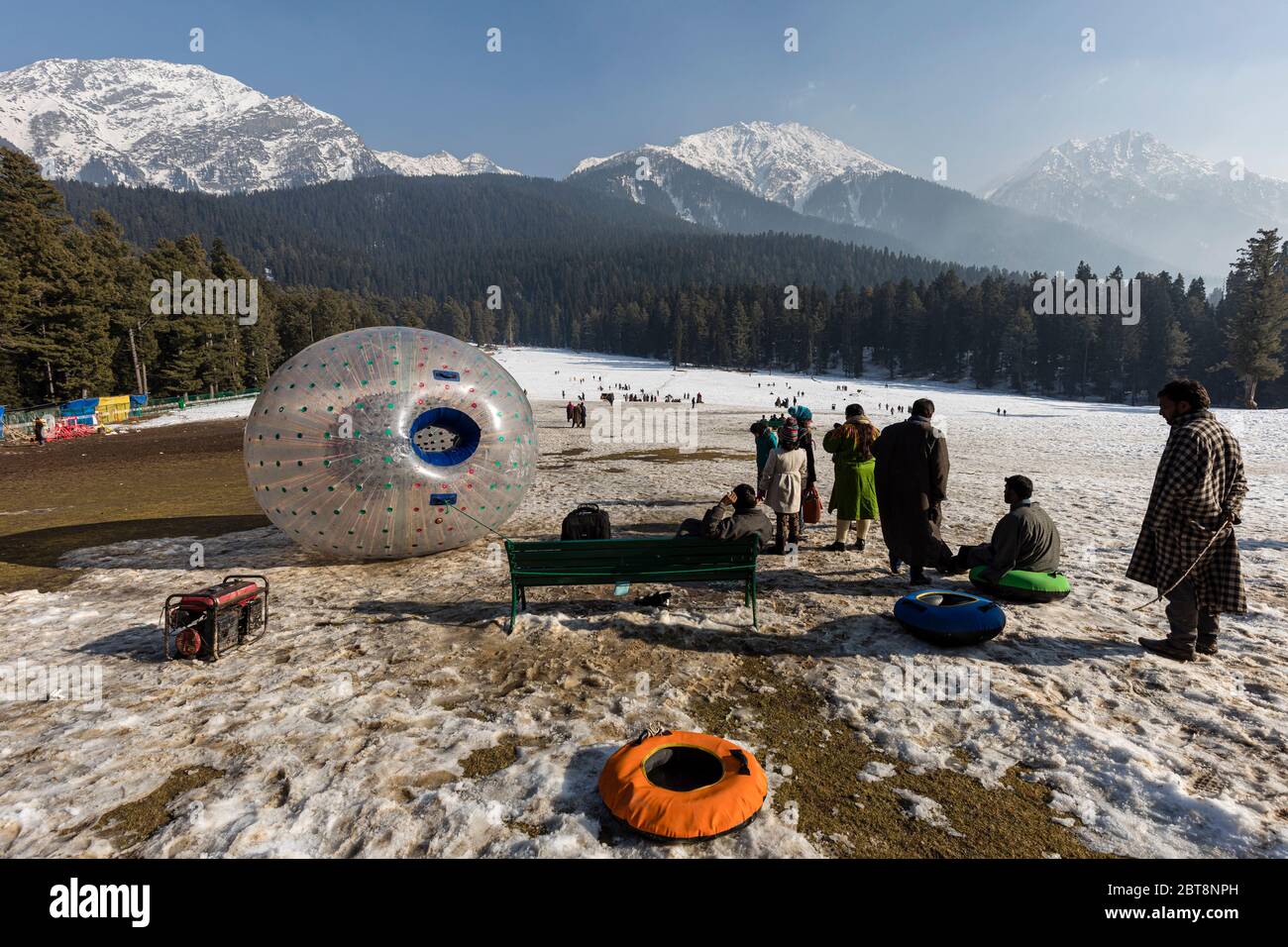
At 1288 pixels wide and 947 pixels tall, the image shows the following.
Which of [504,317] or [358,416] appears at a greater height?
[504,317]

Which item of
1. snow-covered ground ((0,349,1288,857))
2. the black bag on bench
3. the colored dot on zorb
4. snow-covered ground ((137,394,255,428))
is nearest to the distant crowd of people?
snow-covered ground ((0,349,1288,857))

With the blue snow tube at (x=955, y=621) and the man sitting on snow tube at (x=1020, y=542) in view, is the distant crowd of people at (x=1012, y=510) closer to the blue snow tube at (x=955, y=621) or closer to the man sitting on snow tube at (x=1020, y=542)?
the man sitting on snow tube at (x=1020, y=542)

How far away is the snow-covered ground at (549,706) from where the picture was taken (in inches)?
146

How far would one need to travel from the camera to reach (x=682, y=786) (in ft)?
13.0

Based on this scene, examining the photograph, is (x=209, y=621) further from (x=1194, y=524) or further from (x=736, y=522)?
(x=1194, y=524)

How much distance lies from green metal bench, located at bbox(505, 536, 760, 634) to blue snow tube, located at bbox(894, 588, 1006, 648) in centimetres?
177

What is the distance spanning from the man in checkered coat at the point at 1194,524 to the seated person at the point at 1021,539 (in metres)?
1.32

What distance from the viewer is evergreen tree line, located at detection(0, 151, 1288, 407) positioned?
123ft

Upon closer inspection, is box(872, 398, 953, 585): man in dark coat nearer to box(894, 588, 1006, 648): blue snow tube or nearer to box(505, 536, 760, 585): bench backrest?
box(894, 588, 1006, 648): blue snow tube

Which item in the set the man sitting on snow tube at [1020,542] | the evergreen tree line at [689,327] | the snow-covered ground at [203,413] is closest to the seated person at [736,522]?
the man sitting on snow tube at [1020,542]

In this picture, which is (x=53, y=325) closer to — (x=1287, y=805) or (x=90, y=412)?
(x=90, y=412)
